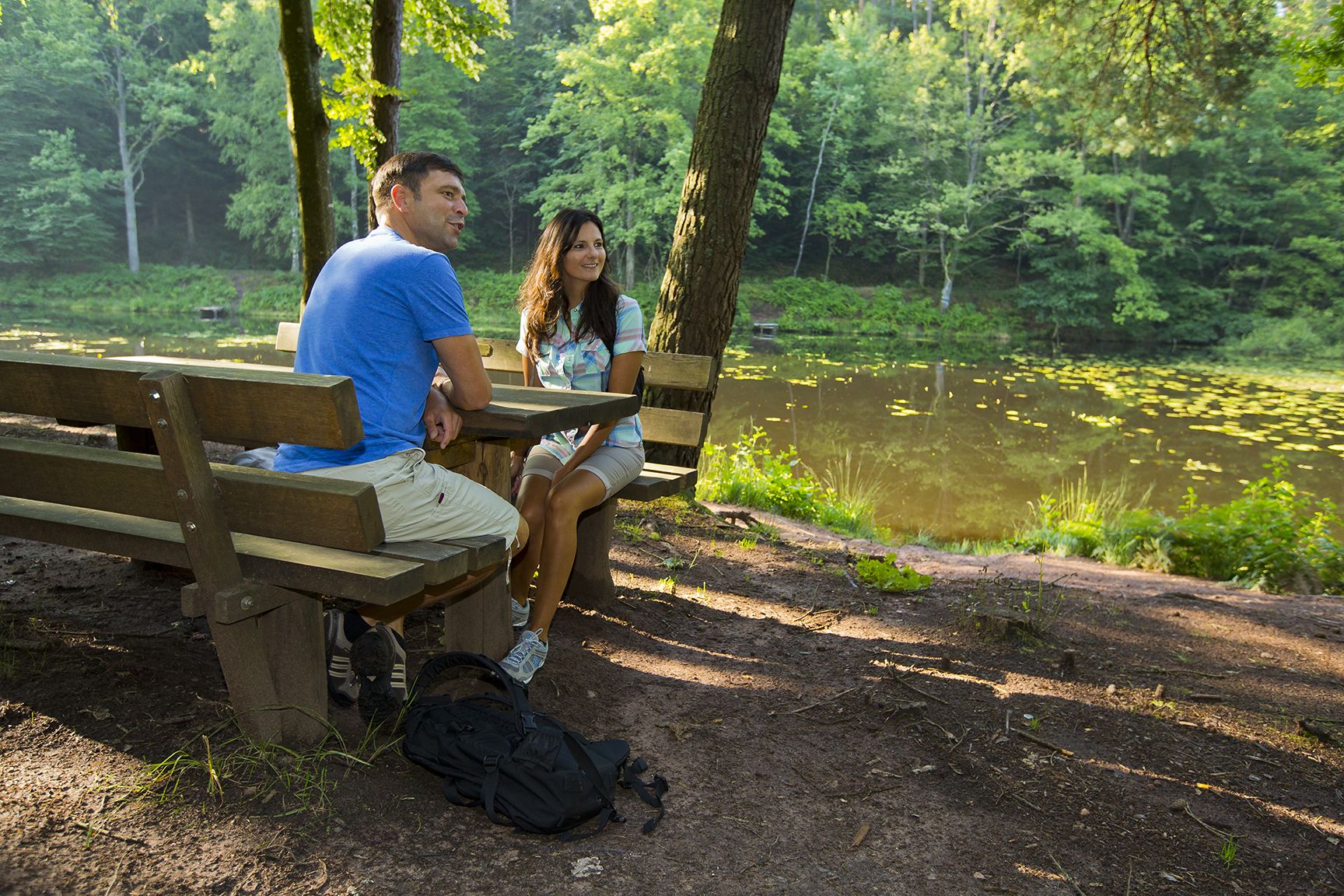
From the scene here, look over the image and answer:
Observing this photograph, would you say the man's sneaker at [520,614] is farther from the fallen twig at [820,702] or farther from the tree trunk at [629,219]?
the tree trunk at [629,219]

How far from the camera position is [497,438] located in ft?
10.8

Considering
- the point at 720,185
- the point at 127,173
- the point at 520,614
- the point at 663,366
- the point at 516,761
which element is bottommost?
the point at 520,614

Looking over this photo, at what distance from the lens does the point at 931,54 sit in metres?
33.0

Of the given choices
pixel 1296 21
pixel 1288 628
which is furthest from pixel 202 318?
pixel 1288 628

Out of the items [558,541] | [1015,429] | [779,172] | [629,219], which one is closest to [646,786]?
[558,541]

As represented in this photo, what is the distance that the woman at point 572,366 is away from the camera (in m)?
3.72

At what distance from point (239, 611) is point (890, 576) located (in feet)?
12.0

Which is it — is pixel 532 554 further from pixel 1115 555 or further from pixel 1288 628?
pixel 1115 555

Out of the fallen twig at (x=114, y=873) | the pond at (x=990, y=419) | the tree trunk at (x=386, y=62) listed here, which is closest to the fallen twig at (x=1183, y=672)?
the fallen twig at (x=114, y=873)

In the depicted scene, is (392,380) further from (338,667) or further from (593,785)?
(593,785)

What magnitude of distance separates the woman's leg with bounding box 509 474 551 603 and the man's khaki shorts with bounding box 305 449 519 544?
2.86ft

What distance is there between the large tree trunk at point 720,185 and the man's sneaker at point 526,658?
2902 millimetres

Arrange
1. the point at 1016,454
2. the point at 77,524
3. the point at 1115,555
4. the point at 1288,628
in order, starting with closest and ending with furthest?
the point at 77,524 < the point at 1288,628 < the point at 1115,555 < the point at 1016,454

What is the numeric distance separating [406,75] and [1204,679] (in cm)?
3571
